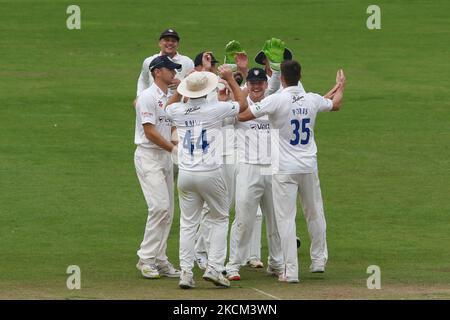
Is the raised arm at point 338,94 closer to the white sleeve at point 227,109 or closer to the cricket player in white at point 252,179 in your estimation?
the cricket player in white at point 252,179

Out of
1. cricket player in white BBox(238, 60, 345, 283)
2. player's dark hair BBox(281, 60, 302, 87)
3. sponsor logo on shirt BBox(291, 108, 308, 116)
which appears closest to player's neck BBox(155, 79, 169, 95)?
cricket player in white BBox(238, 60, 345, 283)

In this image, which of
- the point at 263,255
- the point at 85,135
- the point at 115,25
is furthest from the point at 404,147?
the point at 115,25

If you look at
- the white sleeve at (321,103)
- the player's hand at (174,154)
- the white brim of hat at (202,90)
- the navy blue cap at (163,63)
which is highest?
the navy blue cap at (163,63)

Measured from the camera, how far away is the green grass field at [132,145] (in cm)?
1473

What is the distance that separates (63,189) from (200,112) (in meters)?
6.77

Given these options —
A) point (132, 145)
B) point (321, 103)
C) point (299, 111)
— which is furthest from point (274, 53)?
point (132, 145)

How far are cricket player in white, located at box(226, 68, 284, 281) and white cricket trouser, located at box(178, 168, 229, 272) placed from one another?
84 centimetres

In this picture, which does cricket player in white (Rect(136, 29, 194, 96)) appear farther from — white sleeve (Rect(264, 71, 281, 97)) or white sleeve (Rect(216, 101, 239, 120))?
white sleeve (Rect(216, 101, 239, 120))

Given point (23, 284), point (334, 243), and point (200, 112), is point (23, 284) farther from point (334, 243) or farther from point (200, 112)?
point (334, 243)

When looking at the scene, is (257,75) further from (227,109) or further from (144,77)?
(144,77)

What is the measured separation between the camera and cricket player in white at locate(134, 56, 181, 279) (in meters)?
14.6

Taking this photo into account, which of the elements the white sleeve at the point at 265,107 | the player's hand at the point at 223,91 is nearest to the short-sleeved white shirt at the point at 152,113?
the player's hand at the point at 223,91

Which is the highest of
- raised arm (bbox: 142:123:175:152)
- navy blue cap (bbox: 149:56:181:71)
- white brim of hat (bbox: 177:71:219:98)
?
navy blue cap (bbox: 149:56:181:71)

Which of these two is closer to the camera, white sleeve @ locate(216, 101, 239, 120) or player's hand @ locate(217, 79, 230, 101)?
white sleeve @ locate(216, 101, 239, 120)
